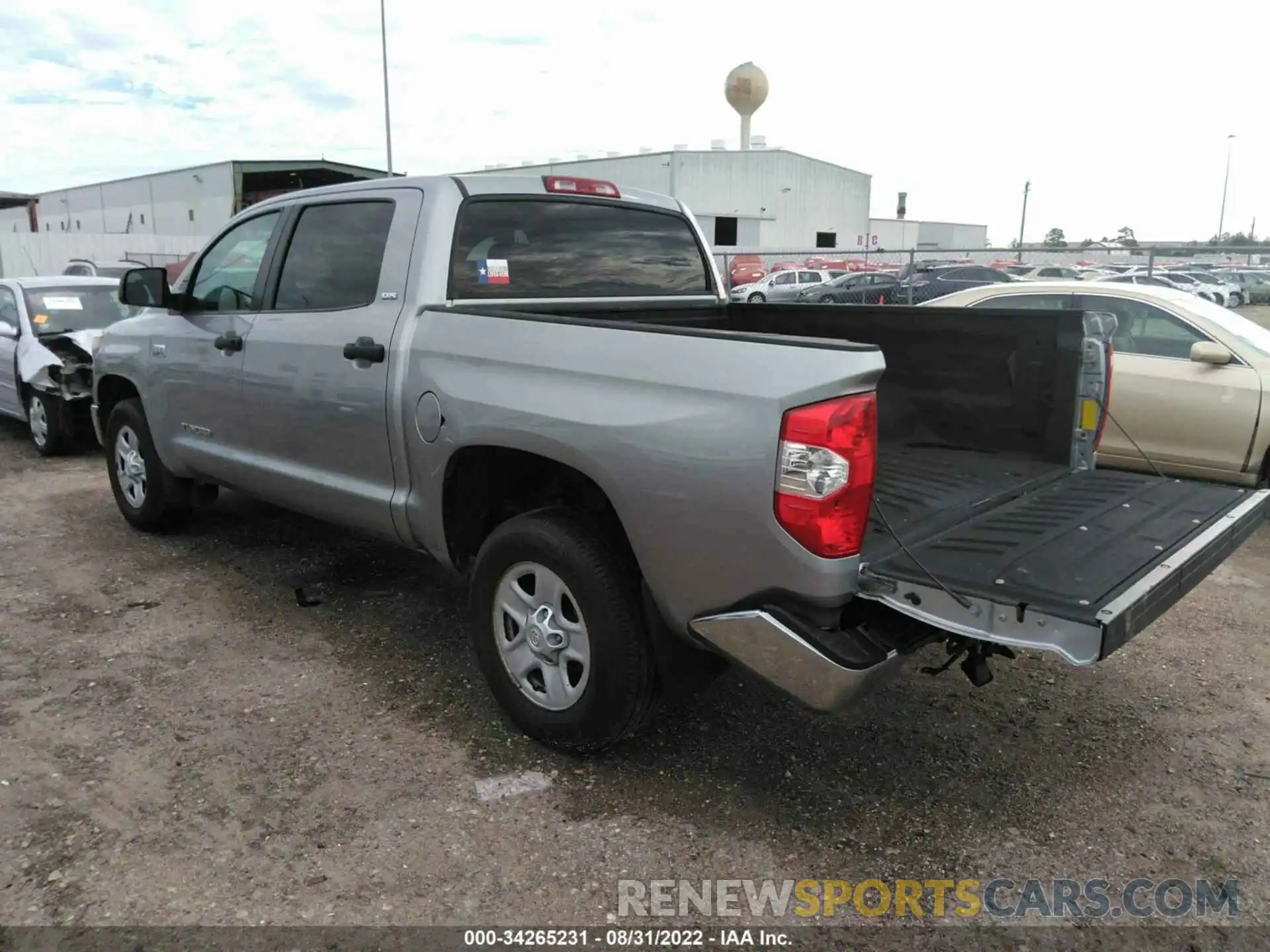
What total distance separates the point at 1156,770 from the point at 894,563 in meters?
1.50

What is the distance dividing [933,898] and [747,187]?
49.5 meters

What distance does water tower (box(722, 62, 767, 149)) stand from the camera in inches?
2200

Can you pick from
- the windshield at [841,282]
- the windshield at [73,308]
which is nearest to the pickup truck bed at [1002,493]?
the windshield at [73,308]

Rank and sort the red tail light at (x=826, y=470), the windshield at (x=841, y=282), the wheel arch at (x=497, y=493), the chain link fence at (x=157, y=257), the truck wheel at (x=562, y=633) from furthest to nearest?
the chain link fence at (x=157, y=257), the windshield at (x=841, y=282), the wheel arch at (x=497, y=493), the truck wheel at (x=562, y=633), the red tail light at (x=826, y=470)

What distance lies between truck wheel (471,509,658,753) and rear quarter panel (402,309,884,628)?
187 millimetres

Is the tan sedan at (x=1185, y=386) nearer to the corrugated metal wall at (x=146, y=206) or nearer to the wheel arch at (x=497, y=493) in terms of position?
the wheel arch at (x=497, y=493)

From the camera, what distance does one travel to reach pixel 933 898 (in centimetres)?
264

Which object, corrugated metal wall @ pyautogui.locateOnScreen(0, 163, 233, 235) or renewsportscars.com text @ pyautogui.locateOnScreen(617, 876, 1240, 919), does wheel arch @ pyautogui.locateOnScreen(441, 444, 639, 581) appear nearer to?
renewsportscars.com text @ pyautogui.locateOnScreen(617, 876, 1240, 919)

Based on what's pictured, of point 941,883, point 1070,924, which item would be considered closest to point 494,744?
point 941,883

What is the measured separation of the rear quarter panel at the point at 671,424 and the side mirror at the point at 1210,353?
4991 millimetres

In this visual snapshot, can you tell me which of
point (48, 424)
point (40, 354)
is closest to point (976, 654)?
point (48, 424)

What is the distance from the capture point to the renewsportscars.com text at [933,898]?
2586 millimetres

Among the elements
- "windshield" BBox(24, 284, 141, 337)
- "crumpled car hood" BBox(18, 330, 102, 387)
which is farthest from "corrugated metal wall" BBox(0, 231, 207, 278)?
"crumpled car hood" BBox(18, 330, 102, 387)

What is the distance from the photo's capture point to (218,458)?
4770mm
